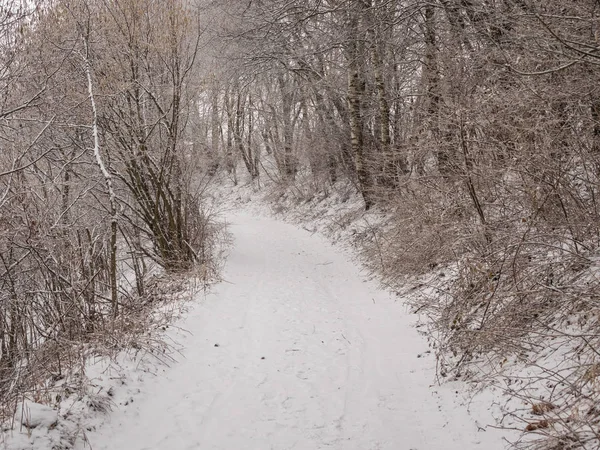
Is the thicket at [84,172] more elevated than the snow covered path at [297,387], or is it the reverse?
the thicket at [84,172]

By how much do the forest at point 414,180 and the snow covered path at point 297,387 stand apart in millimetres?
535

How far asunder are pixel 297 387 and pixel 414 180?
5.44 metres

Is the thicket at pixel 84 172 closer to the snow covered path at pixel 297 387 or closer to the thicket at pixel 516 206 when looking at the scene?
the snow covered path at pixel 297 387

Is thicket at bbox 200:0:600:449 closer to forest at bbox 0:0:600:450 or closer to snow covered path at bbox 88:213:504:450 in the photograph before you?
forest at bbox 0:0:600:450

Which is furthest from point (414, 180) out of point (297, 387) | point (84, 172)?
point (84, 172)

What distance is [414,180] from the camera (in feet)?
29.6

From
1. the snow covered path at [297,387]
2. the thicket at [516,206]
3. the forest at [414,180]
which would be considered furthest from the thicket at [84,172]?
the thicket at [516,206]

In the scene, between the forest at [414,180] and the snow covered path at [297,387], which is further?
the forest at [414,180]

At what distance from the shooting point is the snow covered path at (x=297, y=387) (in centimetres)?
400

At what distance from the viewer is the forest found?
4.38 metres

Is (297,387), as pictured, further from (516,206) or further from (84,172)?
(84,172)

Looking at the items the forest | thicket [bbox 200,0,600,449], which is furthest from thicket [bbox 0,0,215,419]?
thicket [bbox 200,0,600,449]

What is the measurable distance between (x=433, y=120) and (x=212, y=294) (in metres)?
5.07

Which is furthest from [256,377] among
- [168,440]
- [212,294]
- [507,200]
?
[507,200]
